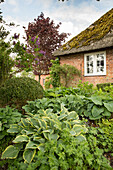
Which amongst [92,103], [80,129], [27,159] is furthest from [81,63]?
[27,159]

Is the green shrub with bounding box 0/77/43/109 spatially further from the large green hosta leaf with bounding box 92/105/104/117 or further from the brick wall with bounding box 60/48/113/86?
the brick wall with bounding box 60/48/113/86

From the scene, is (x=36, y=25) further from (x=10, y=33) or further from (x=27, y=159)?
(x=27, y=159)

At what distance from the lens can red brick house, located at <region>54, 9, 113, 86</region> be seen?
8.46 meters

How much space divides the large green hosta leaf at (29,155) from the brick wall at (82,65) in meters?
7.50

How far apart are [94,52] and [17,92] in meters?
7.17

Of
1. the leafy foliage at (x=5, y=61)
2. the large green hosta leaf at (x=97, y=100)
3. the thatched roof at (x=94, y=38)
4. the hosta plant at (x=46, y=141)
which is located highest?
the thatched roof at (x=94, y=38)

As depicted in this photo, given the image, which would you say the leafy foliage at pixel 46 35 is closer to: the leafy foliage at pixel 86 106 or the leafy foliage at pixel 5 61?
the leafy foliage at pixel 5 61

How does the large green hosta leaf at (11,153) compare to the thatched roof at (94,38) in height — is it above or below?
below

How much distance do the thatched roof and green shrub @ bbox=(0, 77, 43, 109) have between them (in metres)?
6.27

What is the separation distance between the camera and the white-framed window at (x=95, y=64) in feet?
29.2

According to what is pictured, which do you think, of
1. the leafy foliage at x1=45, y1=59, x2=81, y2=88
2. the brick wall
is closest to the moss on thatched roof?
the brick wall

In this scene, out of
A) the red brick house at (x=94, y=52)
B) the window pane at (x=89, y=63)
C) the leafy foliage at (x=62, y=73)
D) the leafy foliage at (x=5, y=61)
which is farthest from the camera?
the leafy foliage at (x=62, y=73)

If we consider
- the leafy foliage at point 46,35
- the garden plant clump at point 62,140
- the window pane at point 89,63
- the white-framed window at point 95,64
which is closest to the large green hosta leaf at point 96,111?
the garden plant clump at point 62,140

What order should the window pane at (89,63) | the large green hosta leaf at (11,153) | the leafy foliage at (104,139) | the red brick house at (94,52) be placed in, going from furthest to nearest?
the window pane at (89,63) < the red brick house at (94,52) < the leafy foliage at (104,139) < the large green hosta leaf at (11,153)
